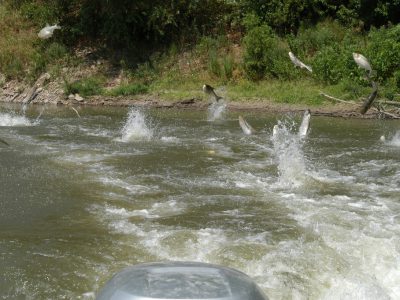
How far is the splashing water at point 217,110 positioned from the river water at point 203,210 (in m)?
3.79

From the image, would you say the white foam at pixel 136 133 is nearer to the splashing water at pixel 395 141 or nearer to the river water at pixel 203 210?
the river water at pixel 203 210

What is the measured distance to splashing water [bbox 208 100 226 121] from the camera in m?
18.4

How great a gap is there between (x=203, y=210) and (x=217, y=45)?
59.2ft

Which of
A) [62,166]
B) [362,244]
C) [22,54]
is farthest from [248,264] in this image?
[22,54]

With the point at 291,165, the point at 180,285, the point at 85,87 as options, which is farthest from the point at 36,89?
the point at 180,285

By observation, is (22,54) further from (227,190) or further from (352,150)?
(227,190)

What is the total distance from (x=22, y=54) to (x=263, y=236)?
2290 centimetres

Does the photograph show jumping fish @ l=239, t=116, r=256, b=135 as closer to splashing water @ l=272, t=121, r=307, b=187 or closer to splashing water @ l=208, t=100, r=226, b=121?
splashing water @ l=208, t=100, r=226, b=121

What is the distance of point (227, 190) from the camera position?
9.24 meters

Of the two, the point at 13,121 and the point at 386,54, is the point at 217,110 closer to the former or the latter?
the point at 386,54

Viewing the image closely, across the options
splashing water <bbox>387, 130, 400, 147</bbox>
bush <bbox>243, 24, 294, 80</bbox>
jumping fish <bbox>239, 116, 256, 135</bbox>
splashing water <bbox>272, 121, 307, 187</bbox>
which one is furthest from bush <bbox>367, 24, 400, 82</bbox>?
A: splashing water <bbox>272, 121, 307, 187</bbox>

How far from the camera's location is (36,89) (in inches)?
997

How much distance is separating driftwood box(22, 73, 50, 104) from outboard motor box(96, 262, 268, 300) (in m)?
22.3

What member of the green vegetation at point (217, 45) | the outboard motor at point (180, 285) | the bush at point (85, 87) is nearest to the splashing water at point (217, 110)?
the green vegetation at point (217, 45)
